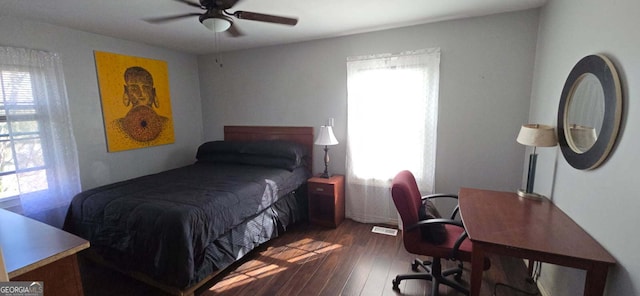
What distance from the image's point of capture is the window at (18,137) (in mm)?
2350

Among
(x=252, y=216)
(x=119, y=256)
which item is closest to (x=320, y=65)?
(x=252, y=216)

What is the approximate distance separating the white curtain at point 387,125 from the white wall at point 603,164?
998mm

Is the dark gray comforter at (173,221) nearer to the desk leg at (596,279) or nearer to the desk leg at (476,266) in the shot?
the desk leg at (476,266)

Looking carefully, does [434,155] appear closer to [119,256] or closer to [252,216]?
Result: [252,216]

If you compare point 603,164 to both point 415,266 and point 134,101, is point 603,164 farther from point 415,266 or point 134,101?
point 134,101

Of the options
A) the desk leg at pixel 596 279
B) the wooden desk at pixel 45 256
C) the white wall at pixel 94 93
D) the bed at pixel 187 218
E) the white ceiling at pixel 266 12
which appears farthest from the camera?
the white wall at pixel 94 93

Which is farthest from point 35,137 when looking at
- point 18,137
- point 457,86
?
point 457,86

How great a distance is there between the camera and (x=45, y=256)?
1.14 metres

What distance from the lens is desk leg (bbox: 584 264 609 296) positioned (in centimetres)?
122

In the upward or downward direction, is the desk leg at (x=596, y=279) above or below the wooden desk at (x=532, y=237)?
below

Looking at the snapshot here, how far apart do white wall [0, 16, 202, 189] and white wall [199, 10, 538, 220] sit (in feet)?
4.45

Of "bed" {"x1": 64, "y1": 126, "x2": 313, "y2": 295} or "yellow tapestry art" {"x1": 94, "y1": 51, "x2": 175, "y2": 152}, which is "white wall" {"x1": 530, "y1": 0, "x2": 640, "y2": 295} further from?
"yellow tapestry art" {"x1": 94, "y1": 51, "x2": 175, "y2": 152}

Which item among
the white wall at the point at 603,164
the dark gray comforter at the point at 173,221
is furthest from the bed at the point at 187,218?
the white wall at the point at 603,164

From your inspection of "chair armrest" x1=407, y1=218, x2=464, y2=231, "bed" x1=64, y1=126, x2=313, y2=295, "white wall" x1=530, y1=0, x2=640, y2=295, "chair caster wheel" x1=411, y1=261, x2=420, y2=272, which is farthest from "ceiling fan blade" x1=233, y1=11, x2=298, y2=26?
"chair caster wheel" x1=411, y1=261, x2=420, y2=272
